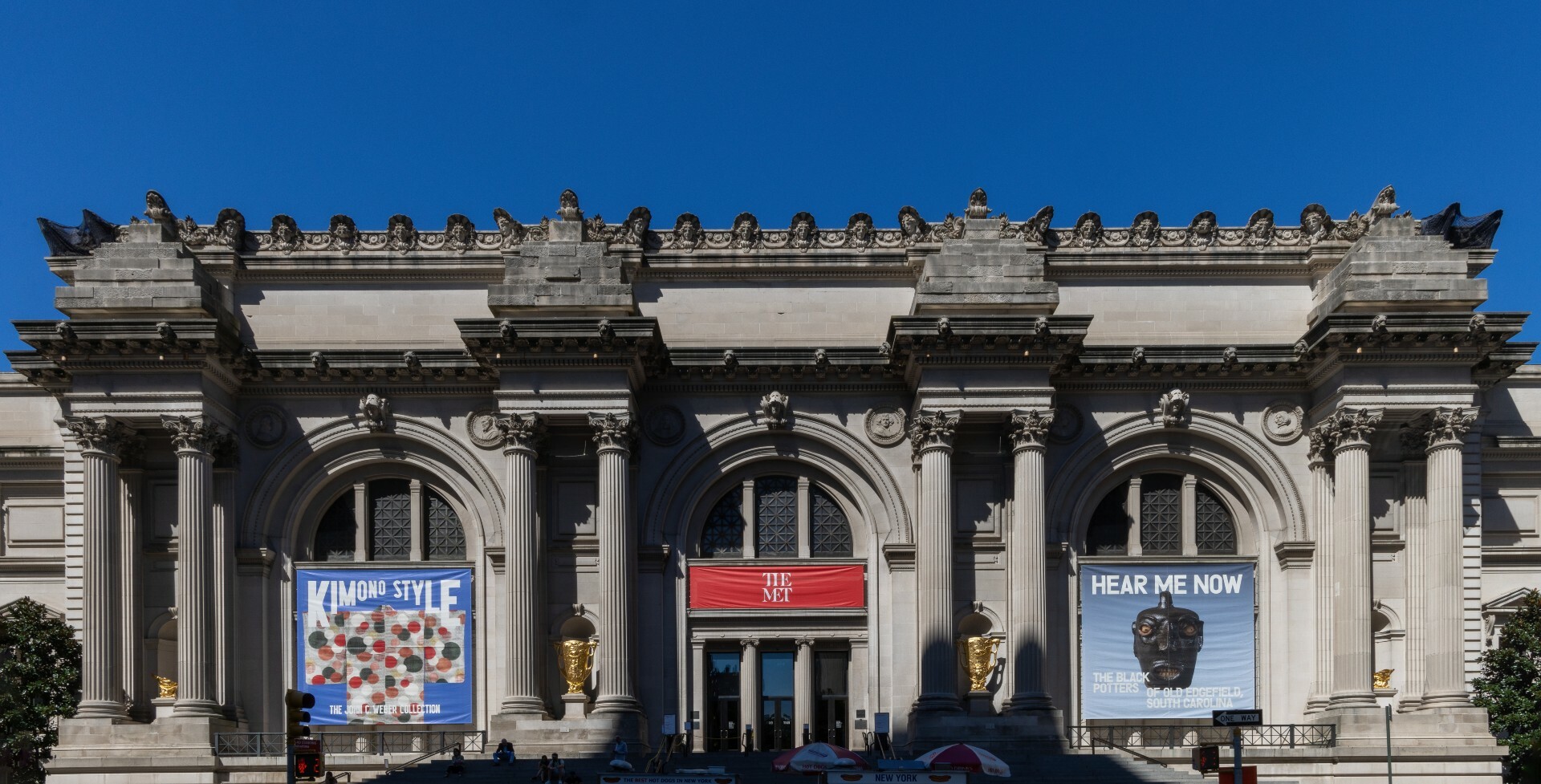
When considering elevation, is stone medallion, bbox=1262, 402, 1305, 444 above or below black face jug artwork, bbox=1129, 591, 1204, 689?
above

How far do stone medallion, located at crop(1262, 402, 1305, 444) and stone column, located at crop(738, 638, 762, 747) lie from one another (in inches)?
643

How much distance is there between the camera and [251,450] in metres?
47.1

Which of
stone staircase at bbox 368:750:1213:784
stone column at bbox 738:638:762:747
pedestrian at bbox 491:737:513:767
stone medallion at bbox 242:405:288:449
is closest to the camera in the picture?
stone staircase at bbox 368:750:1213:784

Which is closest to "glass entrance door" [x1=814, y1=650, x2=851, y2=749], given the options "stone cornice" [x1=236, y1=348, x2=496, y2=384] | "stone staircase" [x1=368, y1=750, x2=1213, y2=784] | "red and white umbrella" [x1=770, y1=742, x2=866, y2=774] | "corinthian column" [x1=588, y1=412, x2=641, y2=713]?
"stone staircase" [x1=368, y1=750, x2=1213, y2=784]

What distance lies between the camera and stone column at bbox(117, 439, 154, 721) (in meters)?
44.5

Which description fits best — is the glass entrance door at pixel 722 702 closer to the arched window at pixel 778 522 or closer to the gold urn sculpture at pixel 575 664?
the arched window at pixel 778 522

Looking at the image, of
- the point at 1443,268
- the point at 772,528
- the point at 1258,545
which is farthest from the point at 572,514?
the point at 1443,268

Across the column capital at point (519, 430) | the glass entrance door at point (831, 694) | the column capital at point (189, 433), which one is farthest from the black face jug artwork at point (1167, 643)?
the column capital at point (189, 433)

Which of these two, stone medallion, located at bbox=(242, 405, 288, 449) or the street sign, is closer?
the street sign

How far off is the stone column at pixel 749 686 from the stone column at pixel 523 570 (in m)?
4.88

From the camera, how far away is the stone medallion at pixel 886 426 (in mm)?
47594

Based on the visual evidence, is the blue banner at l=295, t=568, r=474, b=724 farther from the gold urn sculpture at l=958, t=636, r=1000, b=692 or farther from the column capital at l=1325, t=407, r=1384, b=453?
the column capital at l=1325, t=407, r=1384, b=453

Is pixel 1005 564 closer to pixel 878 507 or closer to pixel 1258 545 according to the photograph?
pixel 878 507

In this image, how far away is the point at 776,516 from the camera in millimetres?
48094
